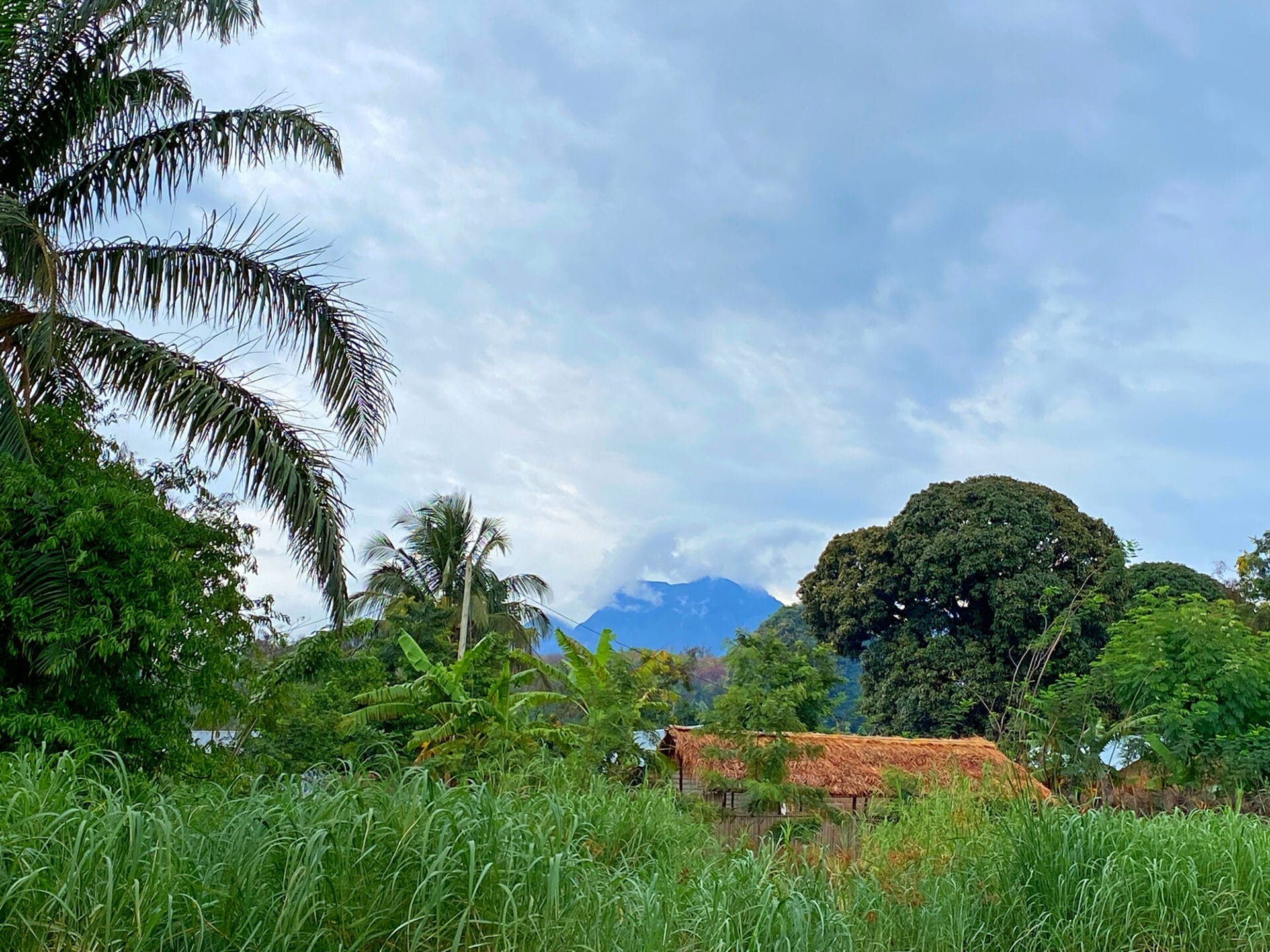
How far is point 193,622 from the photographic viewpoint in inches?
305

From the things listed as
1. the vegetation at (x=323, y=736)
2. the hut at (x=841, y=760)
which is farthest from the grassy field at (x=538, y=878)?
the hut at (x=841, y=760)

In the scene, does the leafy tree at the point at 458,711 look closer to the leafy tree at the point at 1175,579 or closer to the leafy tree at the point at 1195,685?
the leafy tree at the point at 1195,685

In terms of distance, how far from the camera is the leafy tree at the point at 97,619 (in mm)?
6926

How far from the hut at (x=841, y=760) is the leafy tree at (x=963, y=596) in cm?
561

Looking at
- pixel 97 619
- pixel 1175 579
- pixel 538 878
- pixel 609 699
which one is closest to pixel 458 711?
pixel 609 699

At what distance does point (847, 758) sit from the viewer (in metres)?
15.7

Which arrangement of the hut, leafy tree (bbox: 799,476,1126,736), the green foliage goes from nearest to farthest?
the green foliage
the hut
leafy tree (bbox: 799,476,1126,736)

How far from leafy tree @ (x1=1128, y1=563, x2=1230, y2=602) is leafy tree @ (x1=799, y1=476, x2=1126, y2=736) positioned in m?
1.73

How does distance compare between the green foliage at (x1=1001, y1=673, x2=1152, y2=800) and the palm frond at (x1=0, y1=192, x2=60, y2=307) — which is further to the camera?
the green foliage at (x1=1001, y1=673, x2=1152, y2=800)

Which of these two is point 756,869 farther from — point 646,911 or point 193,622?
point 193,622

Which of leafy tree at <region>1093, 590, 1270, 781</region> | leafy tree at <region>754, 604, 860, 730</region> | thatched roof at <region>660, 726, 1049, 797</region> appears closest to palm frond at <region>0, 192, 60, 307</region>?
thatched roof at <region>660, 726, 1049, 797</region>

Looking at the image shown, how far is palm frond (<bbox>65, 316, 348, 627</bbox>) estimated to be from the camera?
7.99m

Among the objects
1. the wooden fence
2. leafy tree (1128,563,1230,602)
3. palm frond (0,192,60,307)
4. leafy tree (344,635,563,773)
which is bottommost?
the wooden fence

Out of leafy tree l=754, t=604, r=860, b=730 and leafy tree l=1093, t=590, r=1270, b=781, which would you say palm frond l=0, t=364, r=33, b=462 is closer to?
leafy tree l=754, t=604, r=860, b=730
